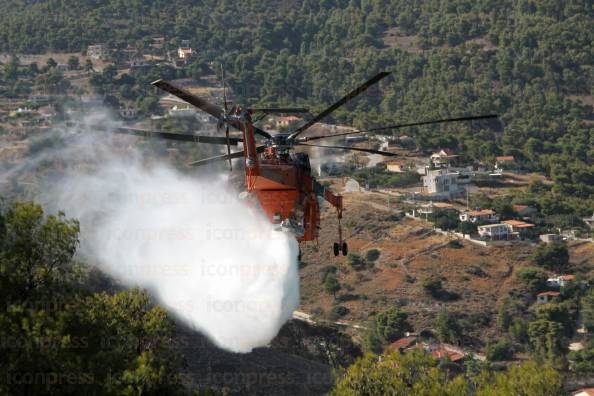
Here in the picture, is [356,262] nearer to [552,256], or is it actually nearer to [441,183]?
[552,256]

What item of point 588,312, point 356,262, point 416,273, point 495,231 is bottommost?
point 588,312

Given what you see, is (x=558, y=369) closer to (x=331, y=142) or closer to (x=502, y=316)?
(x=502, y=316)

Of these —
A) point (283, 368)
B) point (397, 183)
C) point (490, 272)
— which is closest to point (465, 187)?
point (397, 183)

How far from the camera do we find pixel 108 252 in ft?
382

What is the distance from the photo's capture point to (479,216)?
144 meters

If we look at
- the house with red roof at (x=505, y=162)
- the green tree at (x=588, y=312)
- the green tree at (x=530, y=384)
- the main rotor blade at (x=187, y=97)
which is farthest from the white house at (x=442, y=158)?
the main rotor blade at (x=187, y=97)

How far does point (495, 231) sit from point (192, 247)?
180 feet

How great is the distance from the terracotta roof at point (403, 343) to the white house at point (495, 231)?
2606 centimetres

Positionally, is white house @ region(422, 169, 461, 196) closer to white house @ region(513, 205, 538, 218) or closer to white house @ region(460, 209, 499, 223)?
white house @ region(513, 205, 538, 218)

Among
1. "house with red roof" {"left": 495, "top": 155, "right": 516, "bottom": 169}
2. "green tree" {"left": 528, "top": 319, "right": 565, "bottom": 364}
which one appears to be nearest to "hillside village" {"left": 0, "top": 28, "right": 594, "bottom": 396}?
"green tree" {"left": 528, "top": 319, "right": 565, "bottom": 364}

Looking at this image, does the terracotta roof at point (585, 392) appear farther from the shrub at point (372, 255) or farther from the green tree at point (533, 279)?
the shrub at point (372, 255)

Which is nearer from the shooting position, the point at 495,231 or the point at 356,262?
the point at 356,262

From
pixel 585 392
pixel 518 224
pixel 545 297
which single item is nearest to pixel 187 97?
pixel 585 392

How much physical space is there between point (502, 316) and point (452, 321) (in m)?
5.32
